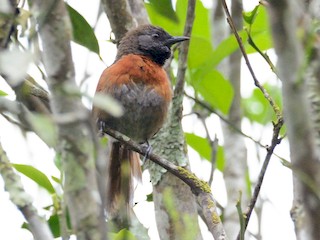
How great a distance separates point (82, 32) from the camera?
3.64 m

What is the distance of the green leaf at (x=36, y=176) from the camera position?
301 centimetres

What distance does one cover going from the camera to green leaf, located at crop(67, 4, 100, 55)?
3500 mm

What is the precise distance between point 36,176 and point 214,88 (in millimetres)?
1513

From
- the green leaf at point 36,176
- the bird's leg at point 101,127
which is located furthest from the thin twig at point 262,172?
the bird's leg at point 101,127

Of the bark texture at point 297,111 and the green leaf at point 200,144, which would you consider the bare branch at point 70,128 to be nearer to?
the bark texture at point 297,111

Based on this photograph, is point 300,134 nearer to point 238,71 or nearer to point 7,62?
point 7,62

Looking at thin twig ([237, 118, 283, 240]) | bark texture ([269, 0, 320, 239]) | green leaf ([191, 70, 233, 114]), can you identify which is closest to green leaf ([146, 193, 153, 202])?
green leaf ([191, 70, 233, 114])

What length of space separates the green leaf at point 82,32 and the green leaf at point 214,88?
2.33ft

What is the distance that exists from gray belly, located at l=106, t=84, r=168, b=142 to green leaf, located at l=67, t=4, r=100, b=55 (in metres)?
0.73

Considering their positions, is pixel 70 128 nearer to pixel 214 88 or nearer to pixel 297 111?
pixel 297 111

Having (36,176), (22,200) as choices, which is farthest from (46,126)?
(36,176)

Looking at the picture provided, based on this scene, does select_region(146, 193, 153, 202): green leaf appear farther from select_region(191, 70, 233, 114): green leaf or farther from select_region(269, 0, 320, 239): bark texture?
select_region(269, 0, 320, 239): bark texture

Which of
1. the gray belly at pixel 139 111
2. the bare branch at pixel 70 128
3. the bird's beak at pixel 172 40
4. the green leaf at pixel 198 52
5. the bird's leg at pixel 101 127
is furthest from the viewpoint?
the bird's beak at pixel 172 40

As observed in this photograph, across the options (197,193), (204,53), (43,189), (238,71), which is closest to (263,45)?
(204,53)
